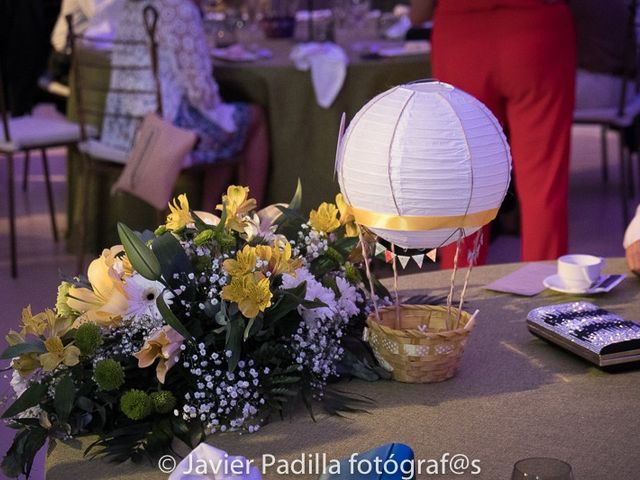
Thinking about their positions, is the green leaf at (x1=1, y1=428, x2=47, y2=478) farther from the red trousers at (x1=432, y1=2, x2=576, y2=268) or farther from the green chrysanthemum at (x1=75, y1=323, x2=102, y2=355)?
the red trousers at (x1=432, y1=2, x2=576, y2=268)

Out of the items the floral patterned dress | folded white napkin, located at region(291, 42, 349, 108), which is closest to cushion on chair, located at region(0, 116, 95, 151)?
the floral patterned dress

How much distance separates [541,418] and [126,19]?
323 cm

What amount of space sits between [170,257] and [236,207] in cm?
14

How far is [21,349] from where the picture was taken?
1.38 metres

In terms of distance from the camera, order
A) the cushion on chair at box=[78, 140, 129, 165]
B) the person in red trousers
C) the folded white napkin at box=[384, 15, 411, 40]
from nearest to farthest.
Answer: the person in red trousers
the cushion on chair at box=[78, 140, 129, 165]
the folded white napkin at box=[384, 15, 411, 40]

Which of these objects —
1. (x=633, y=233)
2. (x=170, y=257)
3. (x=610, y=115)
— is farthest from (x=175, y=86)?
(x=170, y=257)

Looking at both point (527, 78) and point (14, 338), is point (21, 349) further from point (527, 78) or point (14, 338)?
point (527, 78)

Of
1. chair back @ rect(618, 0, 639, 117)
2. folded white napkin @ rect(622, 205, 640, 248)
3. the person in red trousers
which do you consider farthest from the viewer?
chair back @ rect(618, 0, 639, 117)

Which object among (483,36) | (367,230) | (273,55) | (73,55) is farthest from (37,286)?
(367,230)

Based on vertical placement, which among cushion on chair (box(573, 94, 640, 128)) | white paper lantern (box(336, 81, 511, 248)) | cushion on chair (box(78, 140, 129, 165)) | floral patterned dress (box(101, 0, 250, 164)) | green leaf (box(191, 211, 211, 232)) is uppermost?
white paper lantern (box(336, 81, 511, 248))

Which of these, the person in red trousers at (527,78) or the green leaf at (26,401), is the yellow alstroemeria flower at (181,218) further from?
the person in red trousers at (527,78)

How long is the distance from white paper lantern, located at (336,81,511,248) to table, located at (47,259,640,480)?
21 centimetres

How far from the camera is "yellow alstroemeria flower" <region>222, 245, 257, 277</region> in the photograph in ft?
4.58

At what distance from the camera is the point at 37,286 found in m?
4.42
